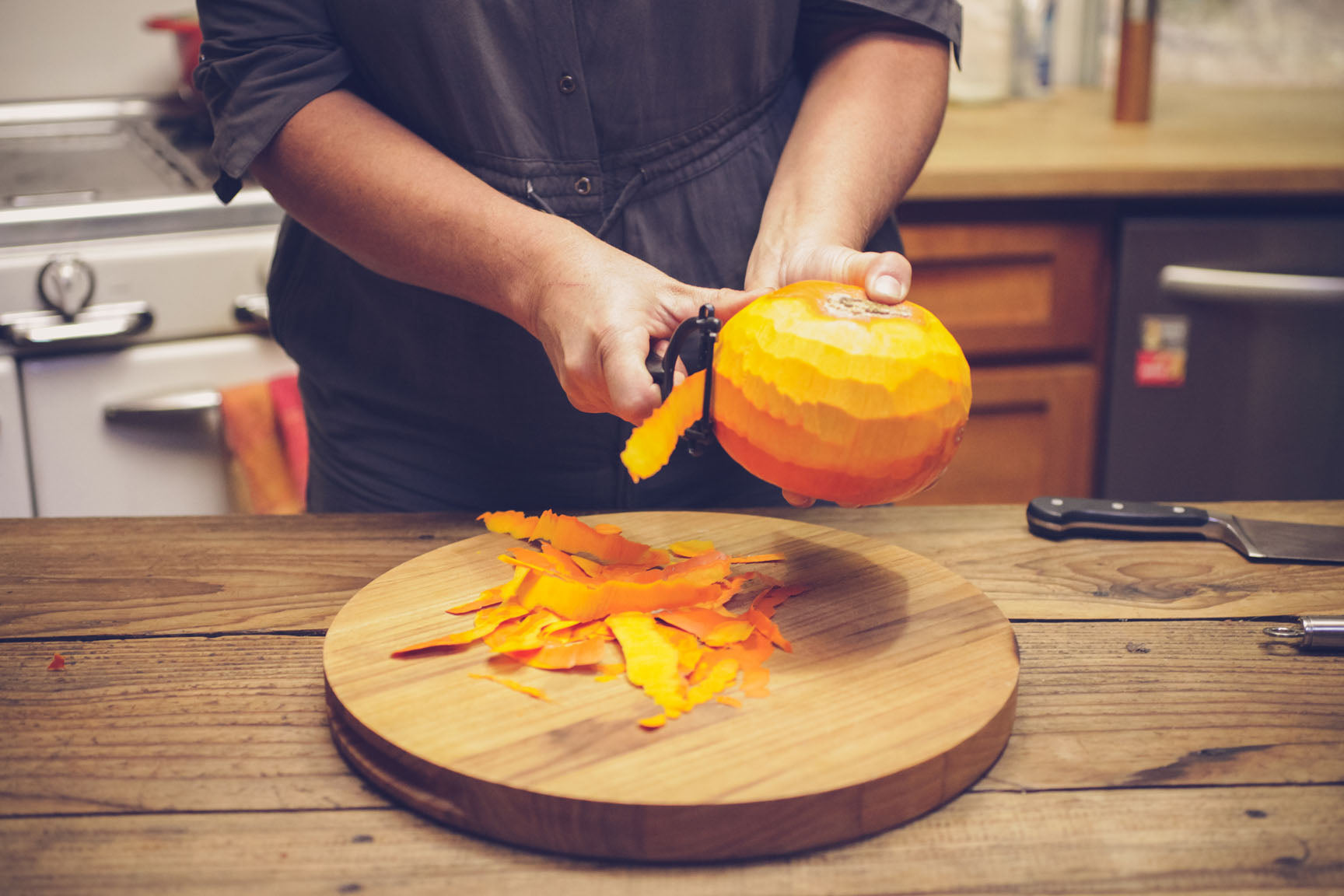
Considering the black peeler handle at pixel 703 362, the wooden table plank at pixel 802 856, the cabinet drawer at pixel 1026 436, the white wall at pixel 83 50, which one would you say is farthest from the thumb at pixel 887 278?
the white wall at pixel 83 50

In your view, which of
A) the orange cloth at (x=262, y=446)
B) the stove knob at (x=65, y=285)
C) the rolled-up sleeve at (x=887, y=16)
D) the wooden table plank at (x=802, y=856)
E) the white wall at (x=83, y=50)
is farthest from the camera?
the white wall at (x=83, y=50)

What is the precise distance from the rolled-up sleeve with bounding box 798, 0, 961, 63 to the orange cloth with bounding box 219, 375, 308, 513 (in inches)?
39.0

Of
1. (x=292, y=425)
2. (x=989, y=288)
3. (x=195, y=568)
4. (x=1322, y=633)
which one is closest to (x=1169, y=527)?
(x=1322, y=633)

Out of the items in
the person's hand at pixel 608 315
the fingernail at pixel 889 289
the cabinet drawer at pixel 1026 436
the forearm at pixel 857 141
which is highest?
the forearm at pixel 857 141

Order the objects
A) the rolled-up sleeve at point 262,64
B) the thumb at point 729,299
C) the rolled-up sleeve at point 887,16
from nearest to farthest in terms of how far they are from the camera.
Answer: the thumb at point 729,299 < the rolled-up sleeve at point 262,64 < the rolled-up sleeve at point 887,16

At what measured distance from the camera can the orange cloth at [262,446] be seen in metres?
1.68

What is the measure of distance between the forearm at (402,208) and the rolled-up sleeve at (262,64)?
2cm

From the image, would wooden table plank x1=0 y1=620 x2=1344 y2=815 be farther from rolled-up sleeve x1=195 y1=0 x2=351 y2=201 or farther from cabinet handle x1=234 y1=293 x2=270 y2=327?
cabinet handle x1=234 y1=293 x2=270 y2=327

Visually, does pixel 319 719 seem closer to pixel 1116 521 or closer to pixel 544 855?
pixel 544 855

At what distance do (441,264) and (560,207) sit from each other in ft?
0.48

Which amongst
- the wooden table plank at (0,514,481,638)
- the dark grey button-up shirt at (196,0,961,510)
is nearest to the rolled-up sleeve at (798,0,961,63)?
the dark grey button-up shirt at (196,0,961,510)

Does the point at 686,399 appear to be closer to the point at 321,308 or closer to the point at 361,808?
the point at 361,808

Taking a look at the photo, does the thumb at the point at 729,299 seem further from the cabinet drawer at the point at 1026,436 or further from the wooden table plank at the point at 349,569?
the cabinet drawer at the point at 1026,436

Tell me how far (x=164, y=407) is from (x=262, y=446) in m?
0.15
